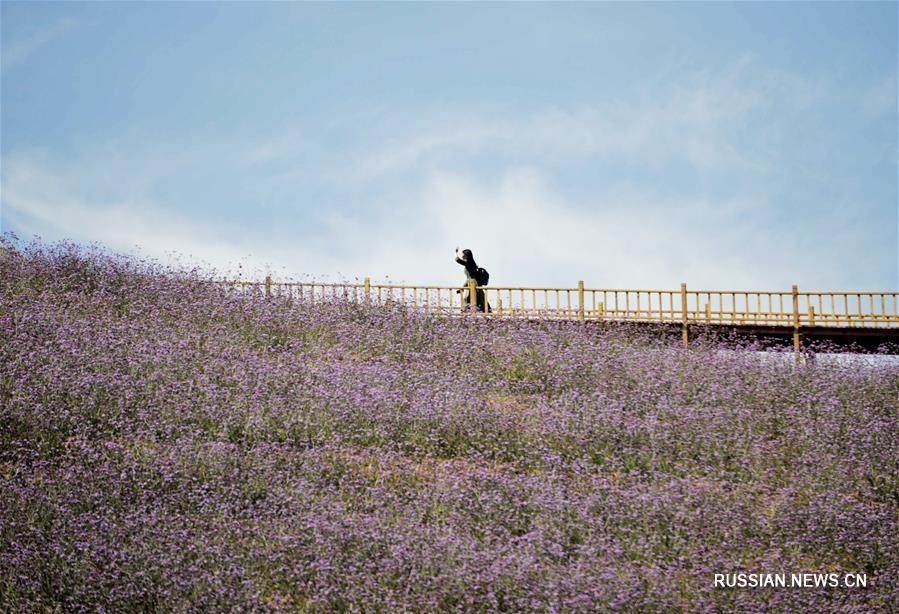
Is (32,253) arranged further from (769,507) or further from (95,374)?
(769,507)

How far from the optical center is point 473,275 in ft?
62.5

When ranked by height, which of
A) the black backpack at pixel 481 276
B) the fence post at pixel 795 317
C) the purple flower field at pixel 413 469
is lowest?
the purple flower field at pixel 413 469

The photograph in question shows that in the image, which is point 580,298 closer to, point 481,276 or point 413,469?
point 481,276

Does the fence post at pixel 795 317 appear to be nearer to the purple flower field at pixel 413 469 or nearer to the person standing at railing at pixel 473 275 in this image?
the purple flower field at pixel 413 469

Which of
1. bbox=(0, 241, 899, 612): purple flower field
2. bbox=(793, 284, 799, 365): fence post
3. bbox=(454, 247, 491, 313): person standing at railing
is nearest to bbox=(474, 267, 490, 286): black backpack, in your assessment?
bbox=(454, 247, 491, 313): person standing at railing

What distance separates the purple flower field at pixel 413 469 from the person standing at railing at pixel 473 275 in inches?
224

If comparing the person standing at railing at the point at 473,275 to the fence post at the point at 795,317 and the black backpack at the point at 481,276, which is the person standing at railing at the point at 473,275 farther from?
the fence post at the point at 795,317

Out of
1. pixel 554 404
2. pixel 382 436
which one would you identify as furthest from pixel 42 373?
pixel 554 404

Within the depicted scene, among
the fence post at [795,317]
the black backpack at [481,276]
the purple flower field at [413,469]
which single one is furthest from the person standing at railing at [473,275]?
the fence post at [795,317]

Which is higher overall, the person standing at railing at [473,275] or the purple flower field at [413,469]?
the person standing at railing at [473,275]

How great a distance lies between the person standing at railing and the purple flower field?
5.69 metres

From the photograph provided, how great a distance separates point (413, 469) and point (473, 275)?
11.7 meters

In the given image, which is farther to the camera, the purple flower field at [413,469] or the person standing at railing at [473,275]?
the person standing at railing at [473,275]

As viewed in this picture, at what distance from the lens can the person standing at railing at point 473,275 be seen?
18.7 meters
